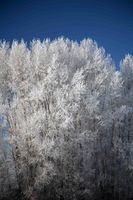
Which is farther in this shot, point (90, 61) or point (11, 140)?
point (90, 61)

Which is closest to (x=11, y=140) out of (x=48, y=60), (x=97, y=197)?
(x=48, y=60)

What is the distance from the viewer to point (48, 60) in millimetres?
29344

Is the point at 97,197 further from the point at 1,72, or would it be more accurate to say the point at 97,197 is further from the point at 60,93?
the point at 1,72

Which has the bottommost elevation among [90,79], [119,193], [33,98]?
[119,193]

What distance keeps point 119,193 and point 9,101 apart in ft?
49.0

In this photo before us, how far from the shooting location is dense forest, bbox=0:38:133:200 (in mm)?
26234

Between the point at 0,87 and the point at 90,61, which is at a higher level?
the point at 90,61

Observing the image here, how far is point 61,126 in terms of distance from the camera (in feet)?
85.3

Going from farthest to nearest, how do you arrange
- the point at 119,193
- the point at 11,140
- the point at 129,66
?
the point at 129,66
the point at 119,193
the point at 11,140

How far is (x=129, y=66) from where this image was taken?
117 ft

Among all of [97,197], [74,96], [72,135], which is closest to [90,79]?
[74,96]

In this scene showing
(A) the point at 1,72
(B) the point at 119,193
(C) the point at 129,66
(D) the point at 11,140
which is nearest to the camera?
(D) the point at 11,140

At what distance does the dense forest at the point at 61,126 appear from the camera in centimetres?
2623

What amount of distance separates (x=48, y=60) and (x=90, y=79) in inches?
216
